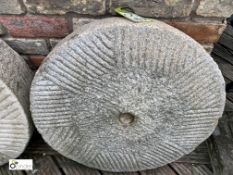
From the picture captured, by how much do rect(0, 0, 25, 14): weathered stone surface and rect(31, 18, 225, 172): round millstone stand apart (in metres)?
0.26

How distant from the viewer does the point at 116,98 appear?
1.26m

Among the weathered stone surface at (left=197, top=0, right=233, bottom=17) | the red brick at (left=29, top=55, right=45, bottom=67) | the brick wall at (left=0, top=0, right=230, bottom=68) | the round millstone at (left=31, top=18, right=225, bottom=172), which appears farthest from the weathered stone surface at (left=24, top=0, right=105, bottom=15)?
the weathered stone surface at (left=197, top=0, right=233, bottom=17)

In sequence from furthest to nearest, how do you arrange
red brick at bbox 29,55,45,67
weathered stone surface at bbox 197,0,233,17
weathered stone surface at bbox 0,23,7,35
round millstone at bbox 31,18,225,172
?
red brick at bbox 29,55,45,67 → weathered stone surface at bbox 0,23,7,35 → weathered stone surface at bbox 197,0,233,17 → round millstone at bbox 31,18,225,172

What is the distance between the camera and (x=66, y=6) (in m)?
1.32

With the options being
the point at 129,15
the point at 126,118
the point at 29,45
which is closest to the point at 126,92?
the point at 126,118

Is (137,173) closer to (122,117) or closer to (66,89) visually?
(122,117)

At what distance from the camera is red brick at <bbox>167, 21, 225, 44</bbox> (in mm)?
1367

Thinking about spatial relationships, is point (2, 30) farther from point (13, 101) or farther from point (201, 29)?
point (201, 29)

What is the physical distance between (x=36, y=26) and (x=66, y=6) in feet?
0.55

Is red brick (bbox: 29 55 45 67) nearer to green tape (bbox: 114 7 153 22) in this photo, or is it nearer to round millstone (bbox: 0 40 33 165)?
round millstone (bbox: 0 40 33 165)

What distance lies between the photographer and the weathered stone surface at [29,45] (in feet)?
4.82

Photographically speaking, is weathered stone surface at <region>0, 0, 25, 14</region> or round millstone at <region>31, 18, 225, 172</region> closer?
round millstone at <region>31, 18, 225, 172</region>

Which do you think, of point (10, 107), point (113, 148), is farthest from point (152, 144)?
point (10, 107)

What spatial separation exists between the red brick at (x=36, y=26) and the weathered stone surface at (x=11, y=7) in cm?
3
